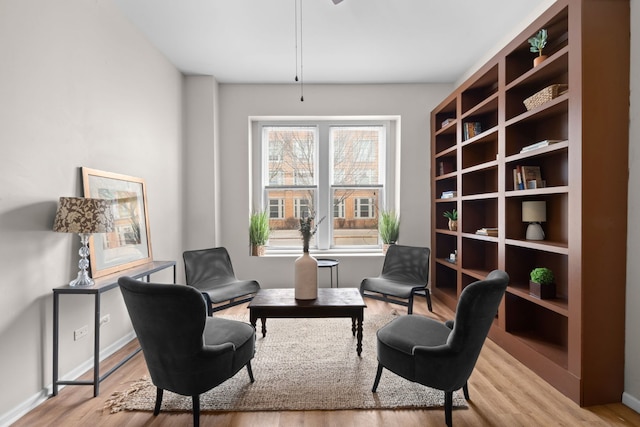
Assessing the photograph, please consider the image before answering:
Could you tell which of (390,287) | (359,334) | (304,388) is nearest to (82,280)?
(304,388)

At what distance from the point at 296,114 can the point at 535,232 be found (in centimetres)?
339

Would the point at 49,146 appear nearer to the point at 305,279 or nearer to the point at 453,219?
the point at 305,279

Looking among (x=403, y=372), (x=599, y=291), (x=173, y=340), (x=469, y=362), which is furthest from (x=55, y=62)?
(x=599, y=291)

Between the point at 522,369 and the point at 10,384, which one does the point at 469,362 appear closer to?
the point at 522,369

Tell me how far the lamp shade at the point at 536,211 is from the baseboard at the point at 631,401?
1.30 metres

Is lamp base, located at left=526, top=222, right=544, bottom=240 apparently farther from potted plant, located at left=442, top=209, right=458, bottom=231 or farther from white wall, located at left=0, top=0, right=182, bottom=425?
white wall, located at left=0, top=0, right=182, bottom=425

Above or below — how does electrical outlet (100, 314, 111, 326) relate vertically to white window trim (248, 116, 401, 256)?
below

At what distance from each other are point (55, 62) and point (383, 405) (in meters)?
3.25

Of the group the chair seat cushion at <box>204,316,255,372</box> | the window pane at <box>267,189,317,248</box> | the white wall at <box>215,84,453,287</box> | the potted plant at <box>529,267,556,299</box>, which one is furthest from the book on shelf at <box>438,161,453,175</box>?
the chair seat cushion at <box>204,316,255,372</box>

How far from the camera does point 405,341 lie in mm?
2045

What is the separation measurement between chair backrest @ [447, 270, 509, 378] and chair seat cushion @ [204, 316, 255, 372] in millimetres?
1279

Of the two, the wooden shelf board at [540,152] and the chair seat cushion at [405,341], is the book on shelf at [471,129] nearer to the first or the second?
the wooden shelf board at [540,152]

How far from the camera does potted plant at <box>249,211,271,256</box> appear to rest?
15.4ft

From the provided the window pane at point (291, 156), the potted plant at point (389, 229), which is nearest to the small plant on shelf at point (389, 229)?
the potted plant at point (389, 229)
